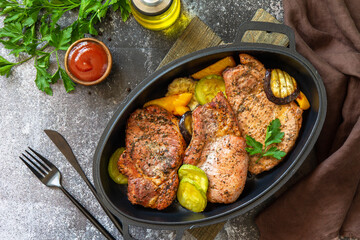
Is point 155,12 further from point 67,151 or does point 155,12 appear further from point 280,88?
point 67,151

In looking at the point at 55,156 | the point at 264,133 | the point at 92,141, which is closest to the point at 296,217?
the point at 264,133

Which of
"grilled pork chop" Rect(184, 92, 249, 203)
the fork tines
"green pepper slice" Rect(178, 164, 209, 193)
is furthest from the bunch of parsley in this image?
"green pepper slice" Rect(178, 164, 209, 193)

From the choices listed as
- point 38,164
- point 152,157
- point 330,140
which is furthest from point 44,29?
point 330,140

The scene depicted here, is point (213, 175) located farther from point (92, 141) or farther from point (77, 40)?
point (77, 40)

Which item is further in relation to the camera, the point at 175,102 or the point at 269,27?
the point at 175,102

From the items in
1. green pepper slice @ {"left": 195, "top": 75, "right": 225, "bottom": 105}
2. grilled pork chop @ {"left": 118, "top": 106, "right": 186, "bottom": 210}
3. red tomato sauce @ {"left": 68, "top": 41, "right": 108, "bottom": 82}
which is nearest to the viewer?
grilled pork chop @ {"left": 118, "top": 106, "right": 186, "bottom": 210}

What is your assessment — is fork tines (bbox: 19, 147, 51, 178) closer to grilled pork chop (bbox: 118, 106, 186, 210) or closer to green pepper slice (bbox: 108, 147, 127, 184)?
green pepper slice (bbox: 108, 147, 127, 184)

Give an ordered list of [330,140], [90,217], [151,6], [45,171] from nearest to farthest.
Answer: [151,6], [330,140], [90,217], [45,171]
